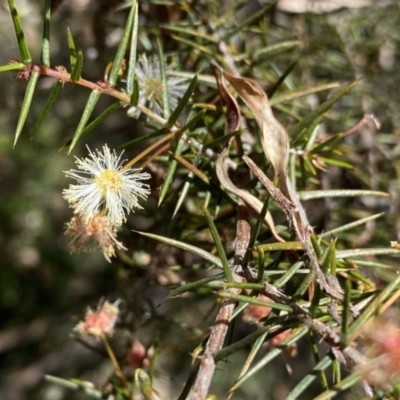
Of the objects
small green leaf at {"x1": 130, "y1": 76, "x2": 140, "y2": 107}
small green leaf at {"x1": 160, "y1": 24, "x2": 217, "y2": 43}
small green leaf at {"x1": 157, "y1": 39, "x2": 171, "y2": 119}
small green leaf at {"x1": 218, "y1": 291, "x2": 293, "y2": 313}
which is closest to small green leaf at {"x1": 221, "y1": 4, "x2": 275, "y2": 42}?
small green leaf at {"x1": 160, "y1": 24, "x2": 217, "y2": 43}

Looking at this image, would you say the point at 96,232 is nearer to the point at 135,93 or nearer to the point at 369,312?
the point at 135,93

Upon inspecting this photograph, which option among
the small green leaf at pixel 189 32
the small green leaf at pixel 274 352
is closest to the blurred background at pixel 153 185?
the small green leaf at pixel 189 32

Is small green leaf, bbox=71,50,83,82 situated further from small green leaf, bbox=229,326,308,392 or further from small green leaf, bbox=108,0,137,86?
small green leaf, bbox=229,326,308,392

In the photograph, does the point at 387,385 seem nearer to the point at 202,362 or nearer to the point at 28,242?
the point at 202,362

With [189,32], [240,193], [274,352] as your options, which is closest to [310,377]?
[274,352]

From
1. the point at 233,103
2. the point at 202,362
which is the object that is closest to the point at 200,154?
the point at 233,103
